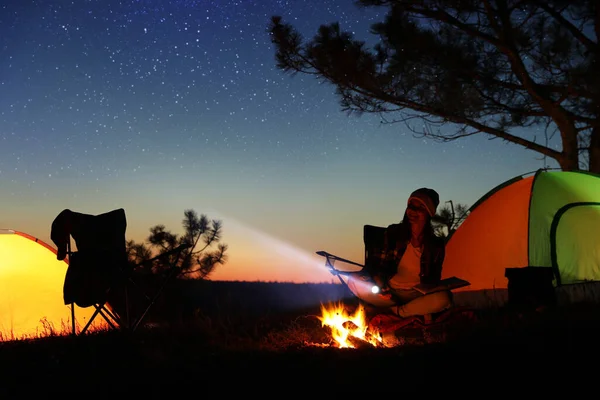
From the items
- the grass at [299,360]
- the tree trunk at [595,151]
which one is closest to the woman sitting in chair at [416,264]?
the grass at [299,360]

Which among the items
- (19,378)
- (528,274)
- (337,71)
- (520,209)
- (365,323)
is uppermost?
(337,71)

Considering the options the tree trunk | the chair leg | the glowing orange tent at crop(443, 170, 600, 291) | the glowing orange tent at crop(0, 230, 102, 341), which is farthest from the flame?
the tree trunk

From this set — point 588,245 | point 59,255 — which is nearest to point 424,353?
point 59,255

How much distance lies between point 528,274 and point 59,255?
13.0 ft

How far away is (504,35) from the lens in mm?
8492

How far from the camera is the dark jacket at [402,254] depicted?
526 centimetres

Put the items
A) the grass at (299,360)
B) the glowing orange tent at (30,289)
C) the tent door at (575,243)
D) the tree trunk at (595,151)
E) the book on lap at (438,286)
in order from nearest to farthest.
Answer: the grass at (299,360) → the book on lap at (438,286) → the tent door at (575,243) → the glowing orange tent at (30,289) → the tree trunk at (595,151)

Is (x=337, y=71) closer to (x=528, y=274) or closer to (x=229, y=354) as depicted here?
(x=528, y=274)

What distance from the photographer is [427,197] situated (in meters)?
5.36

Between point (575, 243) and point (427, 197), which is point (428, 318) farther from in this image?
point (575, 243)

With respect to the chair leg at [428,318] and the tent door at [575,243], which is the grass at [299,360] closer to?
the chair leg at [428,318]

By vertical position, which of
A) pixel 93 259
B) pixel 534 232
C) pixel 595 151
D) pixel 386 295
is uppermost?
pixel 595 151

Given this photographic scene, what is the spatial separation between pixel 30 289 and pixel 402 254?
3.75 metres

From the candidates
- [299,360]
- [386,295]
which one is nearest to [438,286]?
[386,295]
